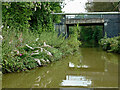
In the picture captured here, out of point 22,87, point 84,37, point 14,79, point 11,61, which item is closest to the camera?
point 22,87

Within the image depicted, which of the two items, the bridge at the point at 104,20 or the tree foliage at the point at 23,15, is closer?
the tree foliage at the point at 23,15

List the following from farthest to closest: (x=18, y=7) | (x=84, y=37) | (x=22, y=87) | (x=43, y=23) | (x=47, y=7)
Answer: (x=84, y=37) → (x=43, y=23) → (x=47, y=7) → (x=18, y=7) → (x=22, y=87)

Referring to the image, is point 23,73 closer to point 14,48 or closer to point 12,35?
point 14,48

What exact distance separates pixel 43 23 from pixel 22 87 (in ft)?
16.7

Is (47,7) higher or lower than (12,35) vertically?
higher

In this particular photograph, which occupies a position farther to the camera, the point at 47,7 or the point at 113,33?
the point at 113,33

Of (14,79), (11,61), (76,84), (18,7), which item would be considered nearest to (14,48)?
→ (11,61)

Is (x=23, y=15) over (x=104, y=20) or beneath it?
beneath

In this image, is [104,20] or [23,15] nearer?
[23,15]

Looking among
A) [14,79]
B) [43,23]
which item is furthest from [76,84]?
[43,23]

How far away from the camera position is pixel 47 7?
6180 mm

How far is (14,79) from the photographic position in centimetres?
261

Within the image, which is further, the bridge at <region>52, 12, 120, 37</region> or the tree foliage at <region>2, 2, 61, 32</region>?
the bridge at <region>52, 12, 120, 37</region>

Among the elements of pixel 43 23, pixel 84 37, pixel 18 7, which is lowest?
pixel 84 37
